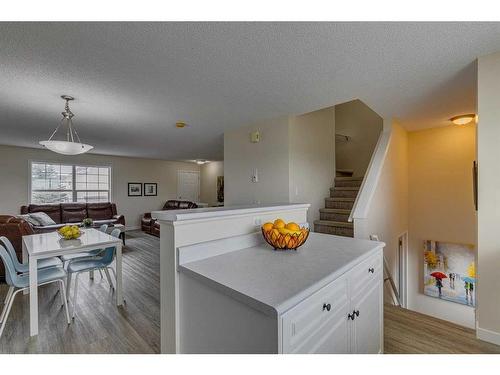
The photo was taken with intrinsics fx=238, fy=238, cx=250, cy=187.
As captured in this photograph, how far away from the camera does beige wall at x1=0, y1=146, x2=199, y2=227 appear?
5.70 metres

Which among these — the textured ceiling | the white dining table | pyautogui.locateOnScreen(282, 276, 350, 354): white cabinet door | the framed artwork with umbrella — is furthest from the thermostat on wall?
the framed artwork with umbrella

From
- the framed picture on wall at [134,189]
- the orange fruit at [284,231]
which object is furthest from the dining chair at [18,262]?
the framed picture on wall at [134,189]

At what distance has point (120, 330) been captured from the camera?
2.12 metres

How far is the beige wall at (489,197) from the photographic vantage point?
1834 millimetres

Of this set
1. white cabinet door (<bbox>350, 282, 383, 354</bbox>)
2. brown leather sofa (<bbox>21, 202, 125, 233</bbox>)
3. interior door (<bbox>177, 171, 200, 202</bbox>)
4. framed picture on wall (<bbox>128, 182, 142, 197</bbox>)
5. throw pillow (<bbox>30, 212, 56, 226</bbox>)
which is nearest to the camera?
white cabinet door (<bbox>350, 282, 383, 354</bbox>)

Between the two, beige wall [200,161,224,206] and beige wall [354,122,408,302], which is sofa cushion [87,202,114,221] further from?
beige wall [354,122,408,302]

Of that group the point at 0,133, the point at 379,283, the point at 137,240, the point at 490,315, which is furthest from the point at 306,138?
the point at 0,133

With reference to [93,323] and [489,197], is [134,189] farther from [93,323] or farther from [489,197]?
[489,197]

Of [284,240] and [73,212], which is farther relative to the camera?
[73,212]

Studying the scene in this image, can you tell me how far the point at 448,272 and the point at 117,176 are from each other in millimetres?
8609

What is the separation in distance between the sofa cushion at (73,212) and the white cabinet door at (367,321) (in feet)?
22.9

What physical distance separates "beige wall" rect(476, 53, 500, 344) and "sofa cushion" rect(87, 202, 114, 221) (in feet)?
24.5

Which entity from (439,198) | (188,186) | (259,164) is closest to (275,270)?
(259,164)
